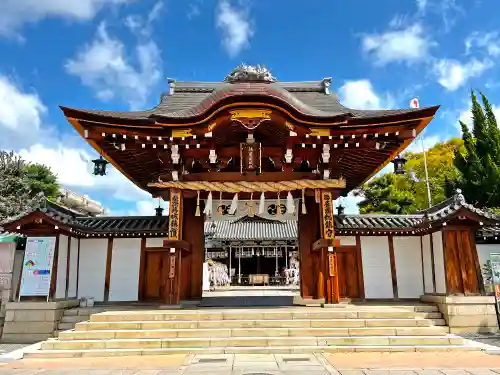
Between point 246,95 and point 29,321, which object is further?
point 29,321

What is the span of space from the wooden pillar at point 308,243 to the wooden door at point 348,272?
104cm

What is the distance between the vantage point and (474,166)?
79.9ft

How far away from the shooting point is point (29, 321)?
1037 centimetres

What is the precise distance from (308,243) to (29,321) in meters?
8.22

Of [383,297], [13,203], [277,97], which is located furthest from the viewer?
[13,203]

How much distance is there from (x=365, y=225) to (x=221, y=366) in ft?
24.2

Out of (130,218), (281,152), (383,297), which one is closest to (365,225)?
(383,297)

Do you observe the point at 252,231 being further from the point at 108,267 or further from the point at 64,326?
the point at 64,326

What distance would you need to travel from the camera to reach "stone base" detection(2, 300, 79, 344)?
1025cm

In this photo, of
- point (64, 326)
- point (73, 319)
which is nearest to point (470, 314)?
point (73, 319)

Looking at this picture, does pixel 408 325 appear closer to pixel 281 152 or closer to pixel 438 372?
pixel 438 372

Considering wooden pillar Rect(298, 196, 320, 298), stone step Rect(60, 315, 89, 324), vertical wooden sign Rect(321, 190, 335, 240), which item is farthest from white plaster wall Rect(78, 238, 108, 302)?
vertical wooden sign Rect(321, 190, 335, 240)

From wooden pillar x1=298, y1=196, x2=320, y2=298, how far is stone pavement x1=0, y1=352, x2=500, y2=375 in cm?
409

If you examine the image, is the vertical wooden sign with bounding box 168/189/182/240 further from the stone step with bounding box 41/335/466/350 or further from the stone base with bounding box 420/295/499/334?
the stone base with bounding box 420/295/499/334
